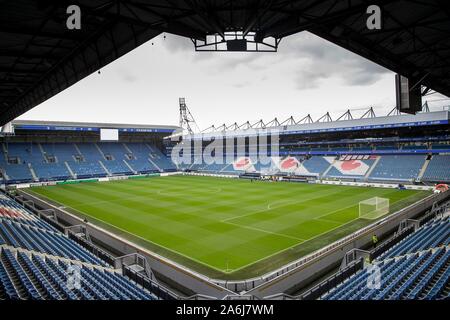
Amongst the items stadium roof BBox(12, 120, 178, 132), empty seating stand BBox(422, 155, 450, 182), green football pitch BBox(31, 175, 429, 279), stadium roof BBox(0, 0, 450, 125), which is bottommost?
green football pitch BBox(31, 175, 429, 279)

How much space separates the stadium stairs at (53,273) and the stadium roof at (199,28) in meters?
7.55

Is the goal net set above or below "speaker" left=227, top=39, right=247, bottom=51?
below

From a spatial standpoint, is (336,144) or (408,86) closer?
(408,86)

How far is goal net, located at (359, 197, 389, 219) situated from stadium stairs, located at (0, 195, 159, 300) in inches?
796

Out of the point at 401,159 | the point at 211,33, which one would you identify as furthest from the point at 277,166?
the point at 211,33

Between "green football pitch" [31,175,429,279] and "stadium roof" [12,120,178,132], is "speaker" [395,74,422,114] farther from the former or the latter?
"stadium roof" [12,120,178,132]

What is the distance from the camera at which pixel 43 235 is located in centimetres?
1756

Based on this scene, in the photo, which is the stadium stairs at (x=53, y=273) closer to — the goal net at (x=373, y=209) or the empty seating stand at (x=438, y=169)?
the goal net at (x=373, y=209)

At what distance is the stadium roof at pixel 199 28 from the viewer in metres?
7.81

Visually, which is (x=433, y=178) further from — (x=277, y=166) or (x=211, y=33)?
(x=211, y=33)

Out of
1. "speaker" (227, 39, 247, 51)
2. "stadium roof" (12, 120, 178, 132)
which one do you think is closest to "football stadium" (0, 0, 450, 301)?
"speaker" (227, 39, 247, 51)

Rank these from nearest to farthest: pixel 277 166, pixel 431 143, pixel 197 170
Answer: pixel 431 143
pixel 277 166
pixel 197 170

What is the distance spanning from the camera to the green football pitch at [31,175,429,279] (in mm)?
17780

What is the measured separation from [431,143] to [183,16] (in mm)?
49546
